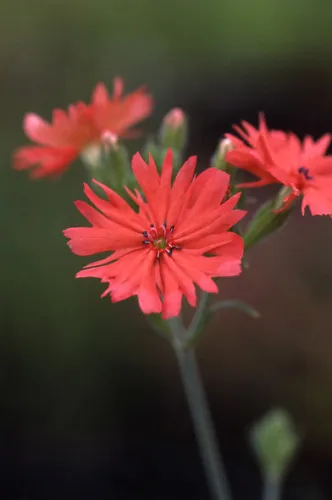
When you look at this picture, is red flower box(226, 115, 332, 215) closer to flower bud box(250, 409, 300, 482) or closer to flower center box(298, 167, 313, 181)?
flower center box(298, 167, 313, 181)

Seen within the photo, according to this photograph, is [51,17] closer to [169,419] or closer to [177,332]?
[169,419]

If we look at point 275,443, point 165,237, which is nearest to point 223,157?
point 165,237

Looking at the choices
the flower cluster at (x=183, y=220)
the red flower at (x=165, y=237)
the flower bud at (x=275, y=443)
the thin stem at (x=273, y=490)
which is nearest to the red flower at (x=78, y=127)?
the flower cluster at (x=183, y=220)

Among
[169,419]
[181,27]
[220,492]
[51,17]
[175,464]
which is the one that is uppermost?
[51,17]

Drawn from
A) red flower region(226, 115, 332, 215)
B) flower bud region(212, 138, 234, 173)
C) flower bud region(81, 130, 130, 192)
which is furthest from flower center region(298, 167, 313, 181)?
flower bud region(81, 130, 130, 192)

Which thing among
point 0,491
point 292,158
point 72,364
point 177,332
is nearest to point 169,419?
point 72,364

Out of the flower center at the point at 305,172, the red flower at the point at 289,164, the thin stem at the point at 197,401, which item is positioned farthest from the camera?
the thin stem at the point at 197,401

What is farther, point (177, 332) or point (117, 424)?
point (117, 424)

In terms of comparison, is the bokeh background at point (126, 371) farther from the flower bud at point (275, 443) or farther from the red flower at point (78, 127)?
the red flower at point (78, 127)
